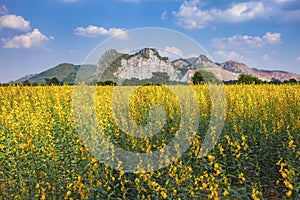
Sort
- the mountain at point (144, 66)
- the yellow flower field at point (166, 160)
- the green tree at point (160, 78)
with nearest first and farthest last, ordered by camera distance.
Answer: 1. the yellow flower field at point (166, 160)
2. the mountain at point (144, 66)
3. the green tree at point (160, 78)

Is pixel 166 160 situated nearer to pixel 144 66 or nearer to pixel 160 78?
pixel 144 66

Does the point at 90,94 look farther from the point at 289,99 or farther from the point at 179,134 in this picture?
the point at 289,99

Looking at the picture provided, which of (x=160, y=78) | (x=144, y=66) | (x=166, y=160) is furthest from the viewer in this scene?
(x=160, y=78)

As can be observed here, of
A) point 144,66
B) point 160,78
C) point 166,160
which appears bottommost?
point 166,160

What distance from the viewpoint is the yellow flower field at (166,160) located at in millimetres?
3330

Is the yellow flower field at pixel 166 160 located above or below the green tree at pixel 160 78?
below

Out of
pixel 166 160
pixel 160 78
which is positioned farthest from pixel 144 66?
pixel 166 160

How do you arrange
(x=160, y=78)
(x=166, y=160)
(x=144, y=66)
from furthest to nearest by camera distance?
1. (x=160, y=78)
2. (x=144, y=66)
3. (x=166, y=160)

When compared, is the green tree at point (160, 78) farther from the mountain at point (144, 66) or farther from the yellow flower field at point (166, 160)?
the yellow flower field at point (166, 160)

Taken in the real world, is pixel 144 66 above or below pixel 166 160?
above

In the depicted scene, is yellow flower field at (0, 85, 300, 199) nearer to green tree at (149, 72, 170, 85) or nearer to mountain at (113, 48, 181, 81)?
mountain at (113, 48, 181, 81)

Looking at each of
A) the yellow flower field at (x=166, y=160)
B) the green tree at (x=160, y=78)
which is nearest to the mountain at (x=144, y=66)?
the green tree at (x=160, y=78)

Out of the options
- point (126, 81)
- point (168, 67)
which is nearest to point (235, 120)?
point (168, 67)

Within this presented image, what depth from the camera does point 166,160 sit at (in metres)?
3.47
